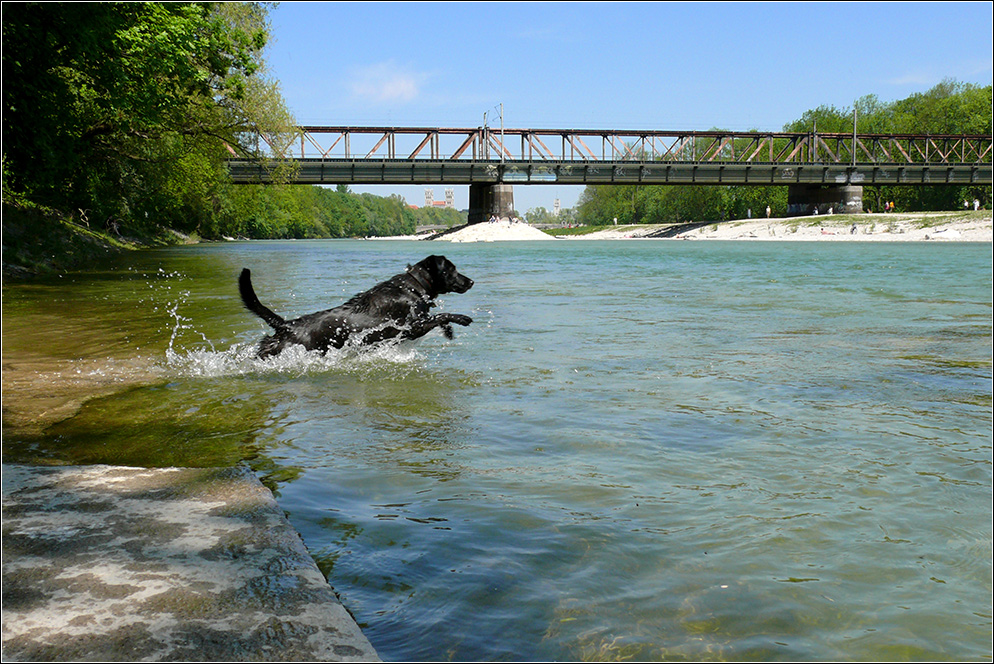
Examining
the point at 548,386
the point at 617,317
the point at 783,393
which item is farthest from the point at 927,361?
the point at 617,317

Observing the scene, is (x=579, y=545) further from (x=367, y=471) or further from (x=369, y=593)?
(x=367, y=471)

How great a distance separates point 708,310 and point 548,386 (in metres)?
7.33

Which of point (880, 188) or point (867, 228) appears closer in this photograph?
point (867, 228)

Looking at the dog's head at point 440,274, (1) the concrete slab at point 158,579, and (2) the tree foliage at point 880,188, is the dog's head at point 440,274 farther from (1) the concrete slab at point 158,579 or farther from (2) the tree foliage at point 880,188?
(2) the tree foliage at point 880,188

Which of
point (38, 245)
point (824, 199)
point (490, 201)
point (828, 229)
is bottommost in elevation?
point (38, 245)

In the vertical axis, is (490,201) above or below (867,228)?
above

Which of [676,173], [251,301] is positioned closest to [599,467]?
[251,301]

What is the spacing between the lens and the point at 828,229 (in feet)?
250

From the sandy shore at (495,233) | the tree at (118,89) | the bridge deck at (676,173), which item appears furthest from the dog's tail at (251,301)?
the sandy shore at (495,233)

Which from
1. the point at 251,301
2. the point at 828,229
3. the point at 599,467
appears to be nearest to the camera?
the point at 599,467

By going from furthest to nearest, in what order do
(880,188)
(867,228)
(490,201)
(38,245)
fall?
1. (880,188)
2. (490,201)
3. (867,228)
4. (38,245)

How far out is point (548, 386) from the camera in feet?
21.4

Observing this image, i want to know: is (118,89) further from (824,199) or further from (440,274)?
(824,199)

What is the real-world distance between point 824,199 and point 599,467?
93.3 m
